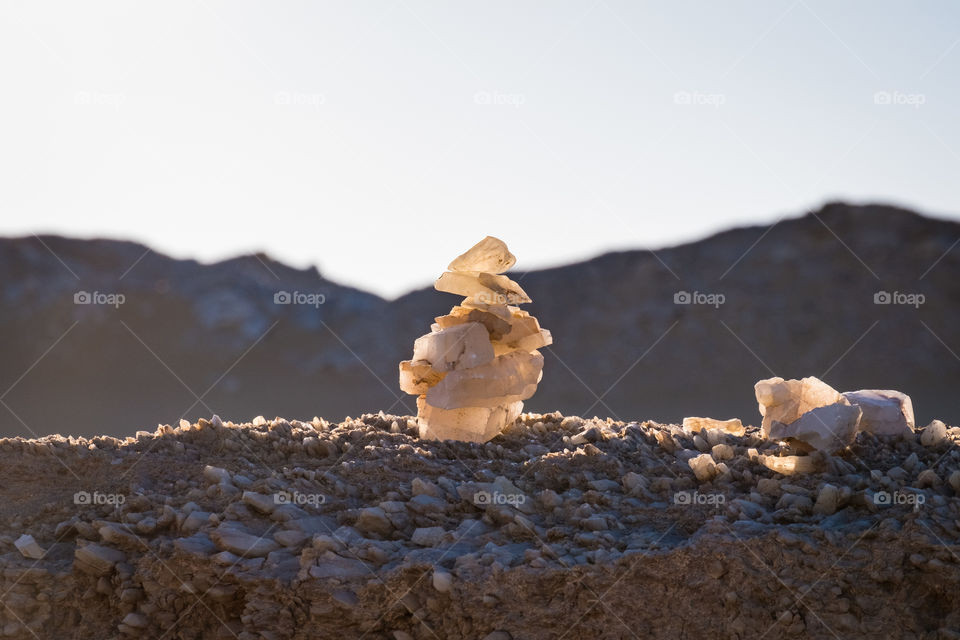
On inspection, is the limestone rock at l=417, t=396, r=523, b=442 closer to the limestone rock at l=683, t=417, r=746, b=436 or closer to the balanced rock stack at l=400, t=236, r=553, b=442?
the balanced rock stack at l=400, t=236, r=553, b=442

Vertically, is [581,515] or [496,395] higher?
[496,395]

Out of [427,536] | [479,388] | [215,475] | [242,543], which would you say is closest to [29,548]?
[215,475]


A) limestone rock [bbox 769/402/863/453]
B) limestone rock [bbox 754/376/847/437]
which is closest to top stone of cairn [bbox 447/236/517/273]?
limestone rock [bbox 754/376/847/437]

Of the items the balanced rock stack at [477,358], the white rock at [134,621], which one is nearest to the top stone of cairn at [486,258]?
the balanced rock stack at [477,358]

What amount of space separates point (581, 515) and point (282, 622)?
166cm

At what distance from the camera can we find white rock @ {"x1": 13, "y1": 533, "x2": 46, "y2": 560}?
4961 millimetres

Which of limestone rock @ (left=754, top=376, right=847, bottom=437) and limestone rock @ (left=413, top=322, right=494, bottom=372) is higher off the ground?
limestone rock @ (left=413, top=322, right=494, bottom=372)

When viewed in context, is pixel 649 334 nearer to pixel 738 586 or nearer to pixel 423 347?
pixel 423 347

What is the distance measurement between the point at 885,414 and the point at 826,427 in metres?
0.87

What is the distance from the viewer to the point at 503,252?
6637 mm

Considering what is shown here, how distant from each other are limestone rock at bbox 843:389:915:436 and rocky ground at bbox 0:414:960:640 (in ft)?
Answer: 1.01

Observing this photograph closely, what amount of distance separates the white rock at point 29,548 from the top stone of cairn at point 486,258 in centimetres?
332

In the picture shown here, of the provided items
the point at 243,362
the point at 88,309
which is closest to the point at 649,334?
the point at 243,362

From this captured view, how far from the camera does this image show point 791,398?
594cm
